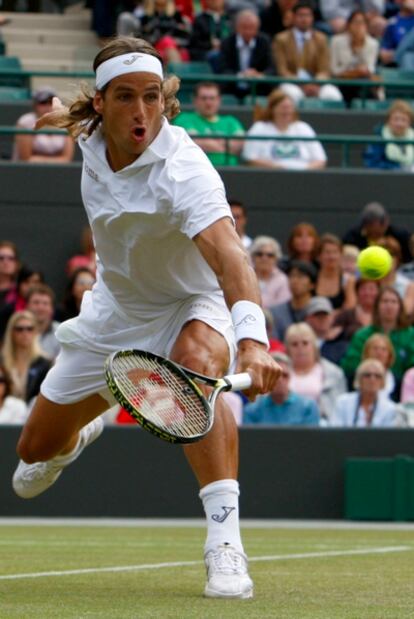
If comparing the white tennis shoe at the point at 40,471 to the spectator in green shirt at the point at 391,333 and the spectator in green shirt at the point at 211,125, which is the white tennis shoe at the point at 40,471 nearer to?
the spectator in green shirt at the point at 391,333

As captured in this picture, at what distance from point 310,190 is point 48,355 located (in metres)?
4.25

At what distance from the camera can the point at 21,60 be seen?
2003 centimetres

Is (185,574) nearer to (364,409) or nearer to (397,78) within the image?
(364,409)

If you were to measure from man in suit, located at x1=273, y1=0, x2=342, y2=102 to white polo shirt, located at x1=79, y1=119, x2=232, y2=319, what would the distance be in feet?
37.6

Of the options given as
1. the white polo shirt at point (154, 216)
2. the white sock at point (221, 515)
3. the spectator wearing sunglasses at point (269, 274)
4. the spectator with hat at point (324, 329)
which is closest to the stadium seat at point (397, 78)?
the spectator wearing sunglasses at point (269, 274)

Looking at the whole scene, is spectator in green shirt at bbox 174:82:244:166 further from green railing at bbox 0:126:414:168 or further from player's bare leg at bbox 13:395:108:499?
player's bare leg at bbox 13:395:108:499

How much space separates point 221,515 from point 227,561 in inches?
7.8

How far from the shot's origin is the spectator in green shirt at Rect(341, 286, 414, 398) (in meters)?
13.4

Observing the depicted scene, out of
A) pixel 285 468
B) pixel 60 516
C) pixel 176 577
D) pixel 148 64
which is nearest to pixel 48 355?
pixel 60 516

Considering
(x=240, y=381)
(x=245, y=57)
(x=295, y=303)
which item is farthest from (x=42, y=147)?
(x=240, y=381)

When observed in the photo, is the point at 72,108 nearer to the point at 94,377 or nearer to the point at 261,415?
the point at 94,377

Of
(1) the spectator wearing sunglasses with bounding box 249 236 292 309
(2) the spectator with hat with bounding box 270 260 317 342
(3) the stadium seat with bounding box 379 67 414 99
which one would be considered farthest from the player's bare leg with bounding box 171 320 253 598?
(3) the stadium seat with bounding box 379 67 414 99

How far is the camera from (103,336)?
6.75 meters

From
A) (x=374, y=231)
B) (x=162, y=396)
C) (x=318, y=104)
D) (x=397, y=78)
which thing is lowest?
(x=374, y=231)
